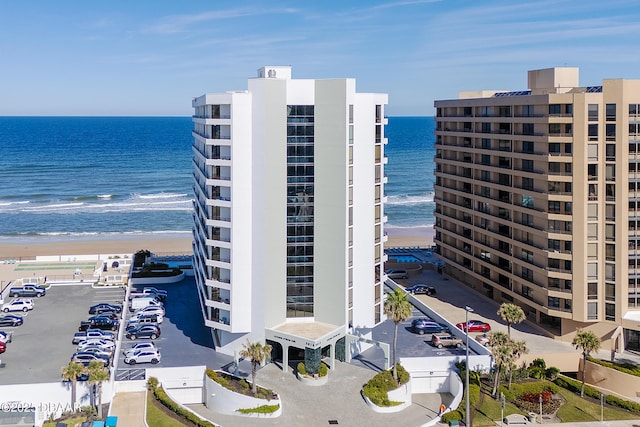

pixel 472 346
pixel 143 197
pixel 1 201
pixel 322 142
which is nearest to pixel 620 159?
pixel 472 346

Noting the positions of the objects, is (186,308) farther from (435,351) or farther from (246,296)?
(435,351)

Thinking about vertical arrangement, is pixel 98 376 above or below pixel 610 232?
below

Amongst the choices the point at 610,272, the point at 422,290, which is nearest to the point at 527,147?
the point at 610,272

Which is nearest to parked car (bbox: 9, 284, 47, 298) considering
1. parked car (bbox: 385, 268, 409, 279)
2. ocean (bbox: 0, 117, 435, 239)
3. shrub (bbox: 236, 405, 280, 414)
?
shrub (bbox: 236, 405, 280, 414)

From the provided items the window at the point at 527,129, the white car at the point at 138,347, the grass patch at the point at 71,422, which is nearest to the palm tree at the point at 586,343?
the window at the point at 527,129

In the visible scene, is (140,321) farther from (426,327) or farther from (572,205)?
(572,205)

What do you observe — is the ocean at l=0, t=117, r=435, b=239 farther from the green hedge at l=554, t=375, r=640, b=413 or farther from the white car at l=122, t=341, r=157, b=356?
the green hedge at l=554, t=375, r=640, b=413
